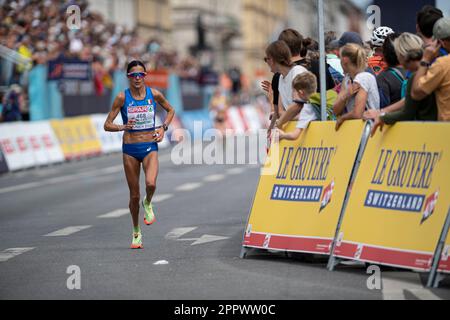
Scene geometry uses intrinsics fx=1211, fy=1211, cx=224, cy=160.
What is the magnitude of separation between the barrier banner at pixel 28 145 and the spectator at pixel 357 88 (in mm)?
17743

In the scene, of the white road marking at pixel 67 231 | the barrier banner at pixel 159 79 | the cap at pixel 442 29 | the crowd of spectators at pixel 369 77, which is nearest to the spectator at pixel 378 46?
the crowd of spectators at pixel 369 77

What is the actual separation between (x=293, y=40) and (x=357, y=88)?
4.60 ft

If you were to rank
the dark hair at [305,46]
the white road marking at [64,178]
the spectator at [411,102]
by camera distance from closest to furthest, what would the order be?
1. the spectator at [411,102]
2. the dark hair at [305,46]
3. the white road marking at [64,178]

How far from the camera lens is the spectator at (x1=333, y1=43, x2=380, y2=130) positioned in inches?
399

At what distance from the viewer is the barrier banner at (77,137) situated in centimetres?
3153

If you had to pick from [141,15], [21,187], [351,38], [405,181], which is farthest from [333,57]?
[141,15]

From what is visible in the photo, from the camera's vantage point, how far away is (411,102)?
936cm

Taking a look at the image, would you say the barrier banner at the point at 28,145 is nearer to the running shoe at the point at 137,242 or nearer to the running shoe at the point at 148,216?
the running shoe at the point at 148,216

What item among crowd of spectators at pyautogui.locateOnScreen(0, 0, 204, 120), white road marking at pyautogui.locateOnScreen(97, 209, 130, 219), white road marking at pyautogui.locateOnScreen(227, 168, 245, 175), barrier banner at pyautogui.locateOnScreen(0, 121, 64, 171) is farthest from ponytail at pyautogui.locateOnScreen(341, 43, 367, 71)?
crowd of spectators at pyautogui.locateOnScreen(0, 0, 204, 120)

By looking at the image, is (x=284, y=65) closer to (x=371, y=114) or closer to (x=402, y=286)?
(x=371, y=114)

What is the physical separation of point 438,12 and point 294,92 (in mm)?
1612

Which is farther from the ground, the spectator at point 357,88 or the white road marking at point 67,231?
the spectator at point 357,88

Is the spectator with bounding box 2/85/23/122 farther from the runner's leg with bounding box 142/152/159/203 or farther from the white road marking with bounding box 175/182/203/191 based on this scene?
the runner's leg with bounding box 142/152/159/203
